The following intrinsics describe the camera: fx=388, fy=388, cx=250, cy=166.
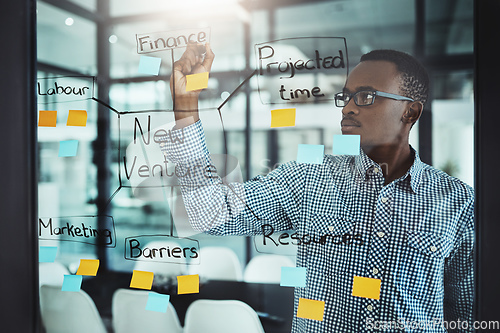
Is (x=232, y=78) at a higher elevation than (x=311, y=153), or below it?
higher

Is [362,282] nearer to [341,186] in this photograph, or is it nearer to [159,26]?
[341,186]

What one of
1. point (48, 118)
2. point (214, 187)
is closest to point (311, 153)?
point (214, 187)

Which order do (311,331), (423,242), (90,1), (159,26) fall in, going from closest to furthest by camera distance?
1. (423,242)
2. (311,331)
3. (159,26)
4. (90,1)

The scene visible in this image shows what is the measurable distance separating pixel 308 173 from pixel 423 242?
0.37 metres

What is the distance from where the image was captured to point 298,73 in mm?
1179

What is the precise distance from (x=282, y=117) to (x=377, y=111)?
0.28m

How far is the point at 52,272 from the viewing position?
143cm

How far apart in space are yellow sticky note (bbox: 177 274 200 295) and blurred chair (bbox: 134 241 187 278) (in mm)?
20

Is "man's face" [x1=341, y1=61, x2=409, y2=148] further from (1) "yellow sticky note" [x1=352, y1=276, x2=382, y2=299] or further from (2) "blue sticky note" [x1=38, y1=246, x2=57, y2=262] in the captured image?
(2) "blue sticky note" [x1=38, y1=246, x2=57, y2=262]

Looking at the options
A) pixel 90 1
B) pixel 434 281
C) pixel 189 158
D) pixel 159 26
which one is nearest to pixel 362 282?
pixel 434 281

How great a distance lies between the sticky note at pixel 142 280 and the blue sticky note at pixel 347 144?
0.76m

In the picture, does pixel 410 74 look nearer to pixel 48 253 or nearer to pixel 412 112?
pixel 412 112

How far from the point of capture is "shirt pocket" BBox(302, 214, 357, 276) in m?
1.11

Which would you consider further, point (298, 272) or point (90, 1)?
point (90, 1)
